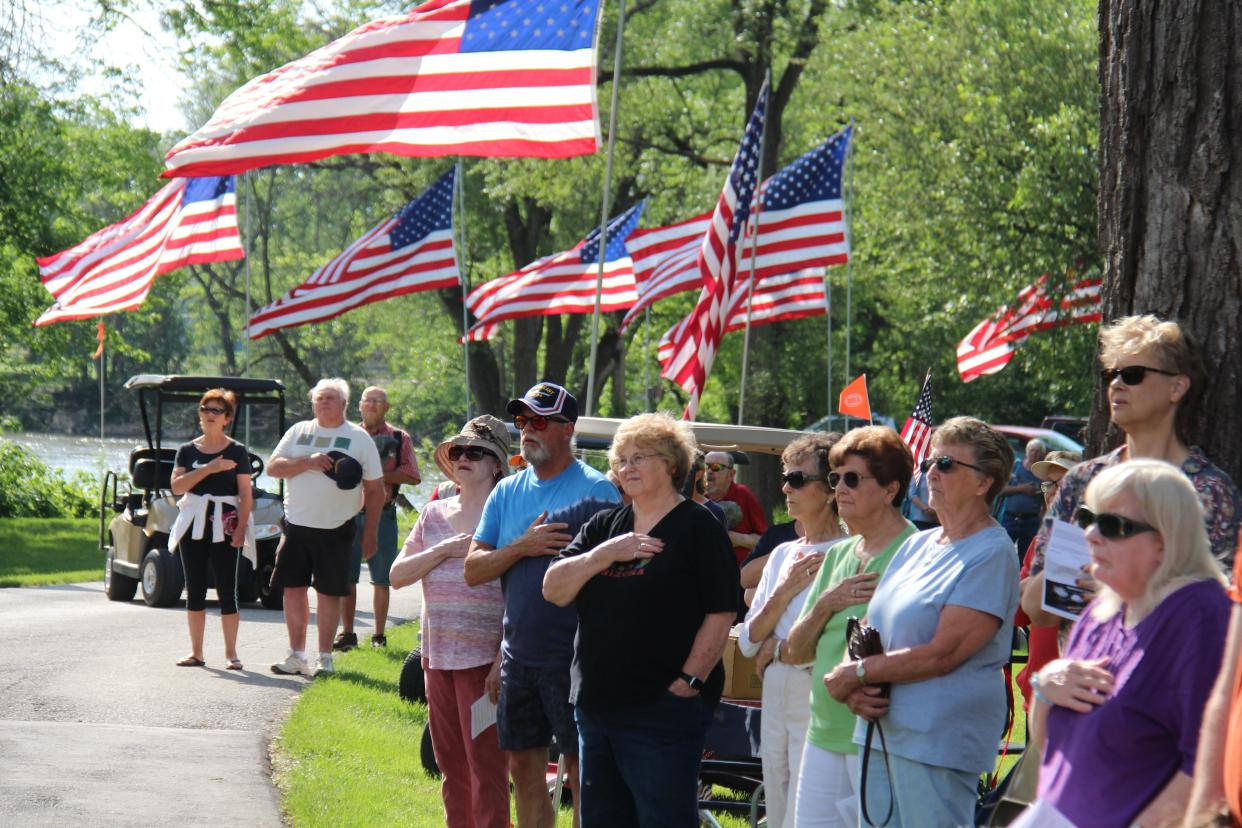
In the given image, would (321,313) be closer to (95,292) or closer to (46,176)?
(95,292)

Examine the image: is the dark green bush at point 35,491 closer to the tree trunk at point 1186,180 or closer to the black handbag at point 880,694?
the tree trunk at point 1186,180

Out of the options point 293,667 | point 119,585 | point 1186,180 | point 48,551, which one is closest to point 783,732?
point 1186,180

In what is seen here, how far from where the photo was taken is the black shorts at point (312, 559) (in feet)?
36.1

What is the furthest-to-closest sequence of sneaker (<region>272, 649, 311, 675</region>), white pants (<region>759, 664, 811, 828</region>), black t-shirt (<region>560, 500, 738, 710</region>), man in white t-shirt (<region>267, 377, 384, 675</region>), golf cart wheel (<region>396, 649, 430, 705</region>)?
sneaker (<region>272, 649, 311, 675</region>) → man in white t-shirt (<region>267, 377, 384, 675</region>) → golf cart wheel (<region>396, 649, 430, 705</region>) → white pants (<region>759, 664, 811, 828</region>) → black t-shirt (<region>560, 500, 738, 710</region>)

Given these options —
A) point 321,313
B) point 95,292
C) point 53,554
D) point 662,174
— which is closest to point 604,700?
point 321,313

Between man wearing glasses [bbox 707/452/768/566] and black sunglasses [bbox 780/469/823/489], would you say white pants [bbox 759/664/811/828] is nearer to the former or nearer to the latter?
black sunglasses [bbox 780/469/823/489]

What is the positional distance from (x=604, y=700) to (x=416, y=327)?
4628 cm

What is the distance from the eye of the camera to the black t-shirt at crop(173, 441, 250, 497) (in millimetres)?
10969

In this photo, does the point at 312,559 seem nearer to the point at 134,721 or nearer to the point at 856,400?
the point at 134,721

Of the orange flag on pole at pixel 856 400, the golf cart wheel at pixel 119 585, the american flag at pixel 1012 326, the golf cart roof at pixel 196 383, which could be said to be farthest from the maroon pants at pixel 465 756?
the american flag at pixel 1012 326

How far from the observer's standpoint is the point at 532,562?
5.99 metres

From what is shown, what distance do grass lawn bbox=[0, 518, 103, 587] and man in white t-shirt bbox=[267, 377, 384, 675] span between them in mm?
9306

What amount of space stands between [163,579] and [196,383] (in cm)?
198

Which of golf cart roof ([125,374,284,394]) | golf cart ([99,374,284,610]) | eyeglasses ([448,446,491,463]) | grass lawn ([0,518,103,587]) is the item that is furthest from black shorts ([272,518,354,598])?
grass lawn ([0,518,103,587])
